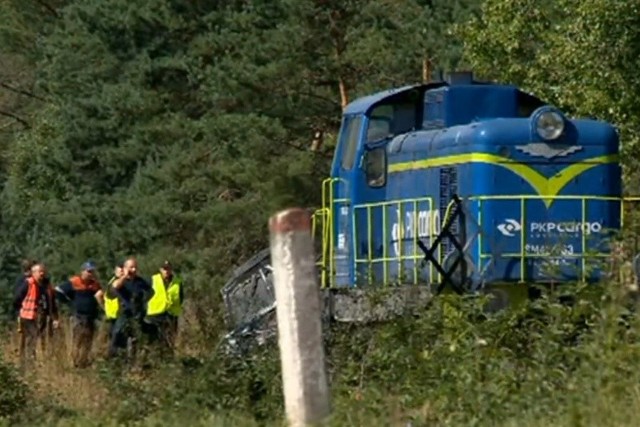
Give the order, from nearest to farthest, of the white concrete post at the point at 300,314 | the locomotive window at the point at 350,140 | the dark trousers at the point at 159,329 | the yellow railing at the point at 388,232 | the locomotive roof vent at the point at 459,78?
the white concrete post at the point at 300,314 → the yellow railing at the point at 388,232 → the dark trousers at the point at 159,329 → the locomotive roof vent at the point at 459,78 → the locomotive window at the point at 350,140

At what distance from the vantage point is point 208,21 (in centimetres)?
3916

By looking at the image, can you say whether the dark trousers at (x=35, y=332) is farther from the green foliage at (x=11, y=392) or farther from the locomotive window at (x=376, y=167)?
the green foliage at (x=11, y=392)

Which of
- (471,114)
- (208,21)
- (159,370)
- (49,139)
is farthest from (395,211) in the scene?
(49,139)

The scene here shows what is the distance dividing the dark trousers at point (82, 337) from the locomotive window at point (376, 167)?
4170 millimetres

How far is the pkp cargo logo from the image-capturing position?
16922mm

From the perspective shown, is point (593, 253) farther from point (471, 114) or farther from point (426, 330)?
point (471, 114)

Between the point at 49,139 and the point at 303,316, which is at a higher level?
the point at 49,139

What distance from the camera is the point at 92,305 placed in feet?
77.0

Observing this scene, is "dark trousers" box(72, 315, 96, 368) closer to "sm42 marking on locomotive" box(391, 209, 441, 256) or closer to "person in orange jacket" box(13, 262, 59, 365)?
"person in orange jacket" box(13, 262, 59, 365)

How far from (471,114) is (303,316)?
11.2 m

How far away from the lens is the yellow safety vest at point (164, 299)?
2347 centimetres

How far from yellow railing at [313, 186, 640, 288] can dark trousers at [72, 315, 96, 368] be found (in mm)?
3349

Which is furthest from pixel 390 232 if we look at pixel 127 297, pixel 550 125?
pixel 127 297

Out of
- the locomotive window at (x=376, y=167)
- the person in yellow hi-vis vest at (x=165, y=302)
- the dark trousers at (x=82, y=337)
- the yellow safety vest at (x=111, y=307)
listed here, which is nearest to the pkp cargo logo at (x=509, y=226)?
the locomotive window at (x=376, y=167)
